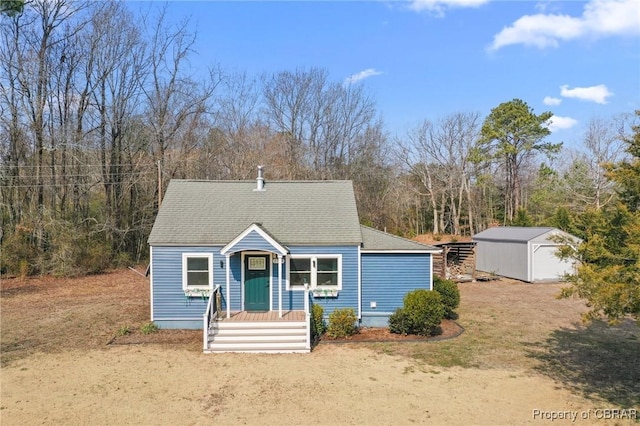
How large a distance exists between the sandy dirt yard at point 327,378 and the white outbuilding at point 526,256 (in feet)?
28.2

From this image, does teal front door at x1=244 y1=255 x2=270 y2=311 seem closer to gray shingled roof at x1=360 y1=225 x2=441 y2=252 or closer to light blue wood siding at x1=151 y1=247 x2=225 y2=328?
light blue wood siding at x1=151 y1=247 x2=225 y2=328

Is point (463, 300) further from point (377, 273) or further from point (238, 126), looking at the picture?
point (238, 126)

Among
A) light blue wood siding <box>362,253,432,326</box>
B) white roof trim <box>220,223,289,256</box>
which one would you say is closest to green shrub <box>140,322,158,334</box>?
white roof trim <box>220,223,289,256</box>

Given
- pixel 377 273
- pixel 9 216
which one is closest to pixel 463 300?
pixel 377 273

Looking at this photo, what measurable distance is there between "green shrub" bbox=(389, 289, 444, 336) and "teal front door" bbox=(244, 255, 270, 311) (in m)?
4.27

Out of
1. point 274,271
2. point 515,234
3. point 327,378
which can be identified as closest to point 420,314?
point 327,378

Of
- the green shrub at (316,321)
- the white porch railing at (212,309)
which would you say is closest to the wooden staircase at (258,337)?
the white porch railing at (212,309)

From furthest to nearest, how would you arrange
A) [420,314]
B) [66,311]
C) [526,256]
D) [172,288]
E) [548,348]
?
[526,256]
[66,311]
[172,288]
[420,314]
[548,348]

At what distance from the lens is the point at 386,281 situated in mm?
13742

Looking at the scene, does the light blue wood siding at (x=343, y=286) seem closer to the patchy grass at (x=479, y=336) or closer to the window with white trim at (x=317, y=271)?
the window with white trim at (x=317, y=271)

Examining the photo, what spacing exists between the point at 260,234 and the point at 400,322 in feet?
16.8

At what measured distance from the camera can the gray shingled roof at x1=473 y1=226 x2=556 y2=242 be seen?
2347 centimetres

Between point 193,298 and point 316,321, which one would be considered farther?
point 193,298

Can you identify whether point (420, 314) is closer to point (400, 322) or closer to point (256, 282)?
point (400, 322)
